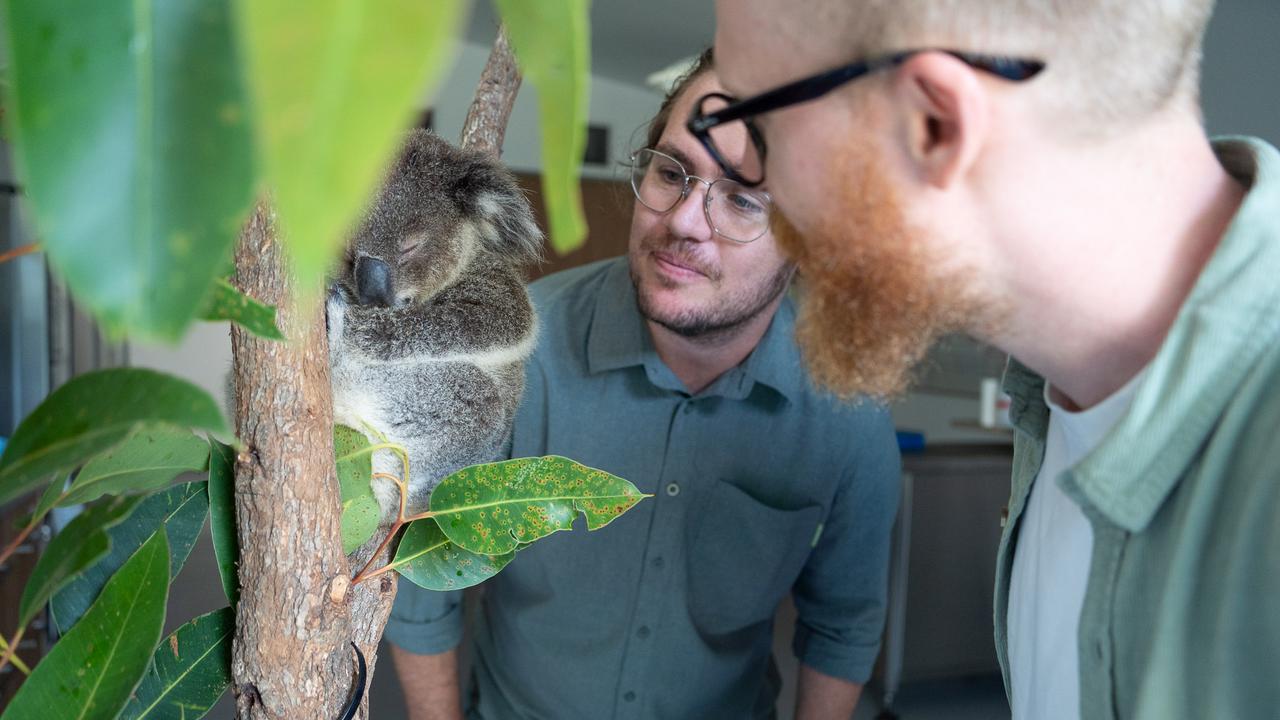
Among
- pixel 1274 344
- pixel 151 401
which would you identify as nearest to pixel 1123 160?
pixel 1274 344

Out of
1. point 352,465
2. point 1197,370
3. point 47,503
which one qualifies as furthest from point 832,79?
point 47,503

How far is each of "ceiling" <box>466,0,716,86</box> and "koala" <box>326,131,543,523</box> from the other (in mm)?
3871

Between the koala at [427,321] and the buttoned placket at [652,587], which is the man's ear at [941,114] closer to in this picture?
the koala at [427,321]

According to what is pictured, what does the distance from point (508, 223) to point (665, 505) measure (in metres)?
0.66

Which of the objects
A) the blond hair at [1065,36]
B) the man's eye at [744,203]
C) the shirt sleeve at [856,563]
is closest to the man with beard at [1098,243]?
the blond hair at [1065,36]

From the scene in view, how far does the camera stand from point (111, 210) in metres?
0.22

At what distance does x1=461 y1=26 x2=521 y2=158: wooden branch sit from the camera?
93cm

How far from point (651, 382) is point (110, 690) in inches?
43.6

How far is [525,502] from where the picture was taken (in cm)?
67

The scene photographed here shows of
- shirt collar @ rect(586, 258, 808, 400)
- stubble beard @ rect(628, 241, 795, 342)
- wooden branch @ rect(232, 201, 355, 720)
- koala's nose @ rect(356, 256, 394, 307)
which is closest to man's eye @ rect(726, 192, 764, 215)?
stubble beard @ rect(628, 241, 795, 342)

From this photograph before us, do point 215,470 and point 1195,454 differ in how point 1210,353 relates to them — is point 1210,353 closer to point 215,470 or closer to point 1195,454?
point 1195,454

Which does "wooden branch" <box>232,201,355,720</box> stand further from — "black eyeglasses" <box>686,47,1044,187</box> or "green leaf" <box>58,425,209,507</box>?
"black eyeglasses" <box>686,47,1044,187</box>

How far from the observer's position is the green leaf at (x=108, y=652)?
0.51m

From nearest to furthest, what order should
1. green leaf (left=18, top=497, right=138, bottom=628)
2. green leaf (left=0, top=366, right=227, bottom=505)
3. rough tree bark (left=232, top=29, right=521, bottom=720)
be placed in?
green leaf (left=0, top=366, right=227, bottom=505), green leaf (left=18, top=497, right=138, bottom=628), rough tree bark (left=232, top=29, right=521, bottom=720)
